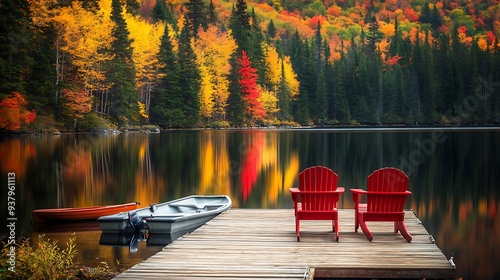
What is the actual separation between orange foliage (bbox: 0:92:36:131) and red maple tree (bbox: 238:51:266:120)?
32305 mm

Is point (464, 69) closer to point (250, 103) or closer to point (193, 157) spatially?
point (250, 103)

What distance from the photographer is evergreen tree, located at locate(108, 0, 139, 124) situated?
57.9 meters

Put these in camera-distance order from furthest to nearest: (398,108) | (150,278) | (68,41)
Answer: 1. (398,108)
2. (68,41)
3. (150,278)

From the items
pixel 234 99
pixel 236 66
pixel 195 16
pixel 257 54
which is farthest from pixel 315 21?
pixel 234 99

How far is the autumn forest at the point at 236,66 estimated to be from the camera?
5278 cm

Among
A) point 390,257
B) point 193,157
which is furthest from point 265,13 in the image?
point 390,257

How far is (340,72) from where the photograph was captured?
326ft

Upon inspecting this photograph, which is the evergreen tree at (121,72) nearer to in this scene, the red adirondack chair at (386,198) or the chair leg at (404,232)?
the red adirondack chair at (386,198)

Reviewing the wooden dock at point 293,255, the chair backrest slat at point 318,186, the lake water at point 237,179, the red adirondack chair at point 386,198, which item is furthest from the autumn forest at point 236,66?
the red adirondack chair at point 386,198

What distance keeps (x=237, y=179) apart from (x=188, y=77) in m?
42.1

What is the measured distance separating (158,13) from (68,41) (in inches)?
1109

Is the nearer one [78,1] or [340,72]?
[78,1]

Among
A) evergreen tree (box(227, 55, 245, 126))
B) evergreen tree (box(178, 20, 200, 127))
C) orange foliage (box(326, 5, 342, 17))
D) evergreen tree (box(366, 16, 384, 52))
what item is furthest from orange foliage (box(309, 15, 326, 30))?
evergreen tree (box(178, 20, 200, 127))

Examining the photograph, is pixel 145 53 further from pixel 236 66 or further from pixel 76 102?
pixel 76 102
